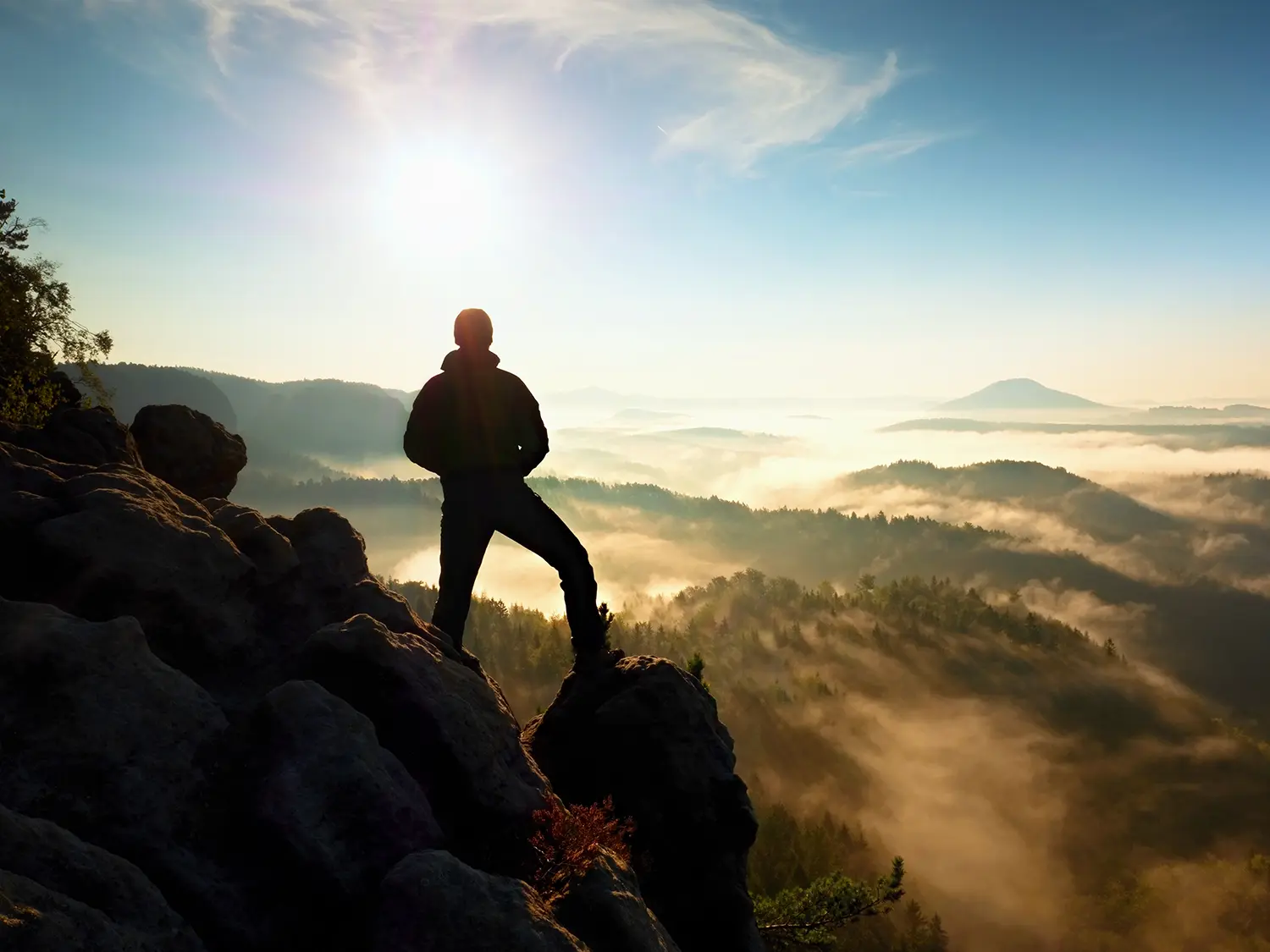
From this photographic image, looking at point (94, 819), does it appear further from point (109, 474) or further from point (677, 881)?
point (677, 881)

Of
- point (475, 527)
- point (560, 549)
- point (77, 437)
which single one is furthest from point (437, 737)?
point (77, 437)

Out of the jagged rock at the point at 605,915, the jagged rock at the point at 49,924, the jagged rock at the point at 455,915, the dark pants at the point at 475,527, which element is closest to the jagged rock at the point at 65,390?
the dark pants at the point at 475,527

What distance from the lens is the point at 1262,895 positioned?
5743 inches

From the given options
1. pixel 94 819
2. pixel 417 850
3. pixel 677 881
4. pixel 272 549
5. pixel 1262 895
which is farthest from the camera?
pixel 1262 895

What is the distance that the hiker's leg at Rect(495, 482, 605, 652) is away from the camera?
12.0 metres

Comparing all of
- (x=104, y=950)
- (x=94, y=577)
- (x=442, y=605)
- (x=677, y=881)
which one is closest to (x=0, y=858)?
(x=104, y=950)

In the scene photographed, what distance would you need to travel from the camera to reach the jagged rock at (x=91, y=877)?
4648 mm

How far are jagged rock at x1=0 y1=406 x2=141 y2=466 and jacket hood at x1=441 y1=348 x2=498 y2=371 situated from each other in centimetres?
618

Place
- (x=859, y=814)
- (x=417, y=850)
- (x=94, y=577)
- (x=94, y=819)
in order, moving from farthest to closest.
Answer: (x=859, y=814) → (x=94, y=577) → (x=417, y=850) → (x=94, y=819)

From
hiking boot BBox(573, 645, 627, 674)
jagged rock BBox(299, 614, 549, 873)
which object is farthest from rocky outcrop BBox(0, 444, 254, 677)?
hiking boot BBox(573, 645, 627, 674)

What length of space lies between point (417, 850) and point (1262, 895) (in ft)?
690

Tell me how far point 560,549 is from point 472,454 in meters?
2.32

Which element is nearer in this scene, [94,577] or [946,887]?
[94,577]

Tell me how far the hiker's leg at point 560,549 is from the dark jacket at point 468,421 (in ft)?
2.09
